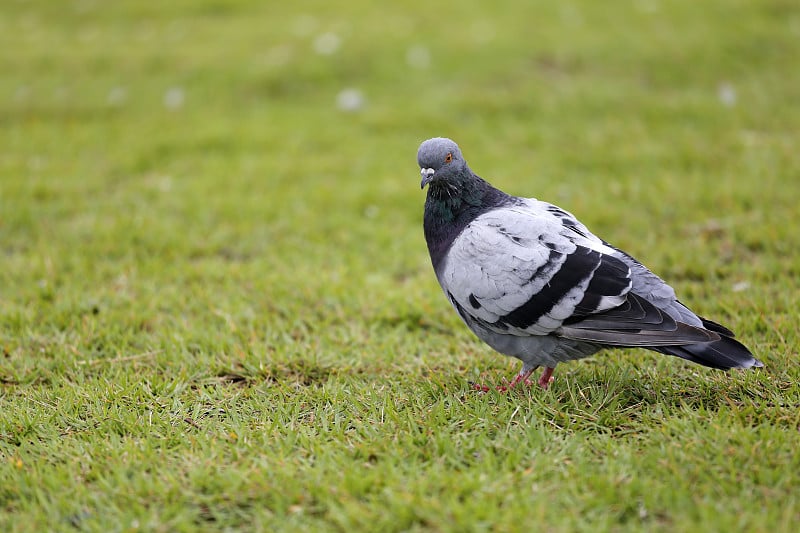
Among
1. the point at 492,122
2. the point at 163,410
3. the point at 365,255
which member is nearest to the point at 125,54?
the point at 492,122

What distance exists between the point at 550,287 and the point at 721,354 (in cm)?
71

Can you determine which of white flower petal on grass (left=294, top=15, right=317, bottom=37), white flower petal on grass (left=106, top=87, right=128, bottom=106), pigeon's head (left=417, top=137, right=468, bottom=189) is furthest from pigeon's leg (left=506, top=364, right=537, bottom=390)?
white flower petal on grass (left=294, top=15, right=317, bottom=37)

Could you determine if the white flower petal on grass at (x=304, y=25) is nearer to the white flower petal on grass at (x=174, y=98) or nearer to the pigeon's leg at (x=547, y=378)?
the white flower petal on grass at (x=174, y=98)

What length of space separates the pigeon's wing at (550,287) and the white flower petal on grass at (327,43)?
565 cm

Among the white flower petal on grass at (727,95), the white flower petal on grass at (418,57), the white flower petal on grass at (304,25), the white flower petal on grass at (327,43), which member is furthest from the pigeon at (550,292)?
the white flower petal on grass at (304,25)

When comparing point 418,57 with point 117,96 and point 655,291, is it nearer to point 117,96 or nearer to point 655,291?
point 117,96

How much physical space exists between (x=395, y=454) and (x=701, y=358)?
1.28m

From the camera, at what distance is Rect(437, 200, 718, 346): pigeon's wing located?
288 centimetres

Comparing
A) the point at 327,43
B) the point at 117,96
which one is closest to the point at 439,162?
the point at 327,43

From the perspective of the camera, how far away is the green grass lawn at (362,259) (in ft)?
8.53

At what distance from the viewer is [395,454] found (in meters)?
2.78

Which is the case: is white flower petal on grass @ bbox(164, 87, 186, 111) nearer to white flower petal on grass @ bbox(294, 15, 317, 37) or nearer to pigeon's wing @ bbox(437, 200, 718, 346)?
white flower petal on grass @ bbox(294, 15, 317, 37)

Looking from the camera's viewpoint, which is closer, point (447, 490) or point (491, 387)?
point (447, 490)

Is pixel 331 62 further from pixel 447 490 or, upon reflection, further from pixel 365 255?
pixel 447 490
